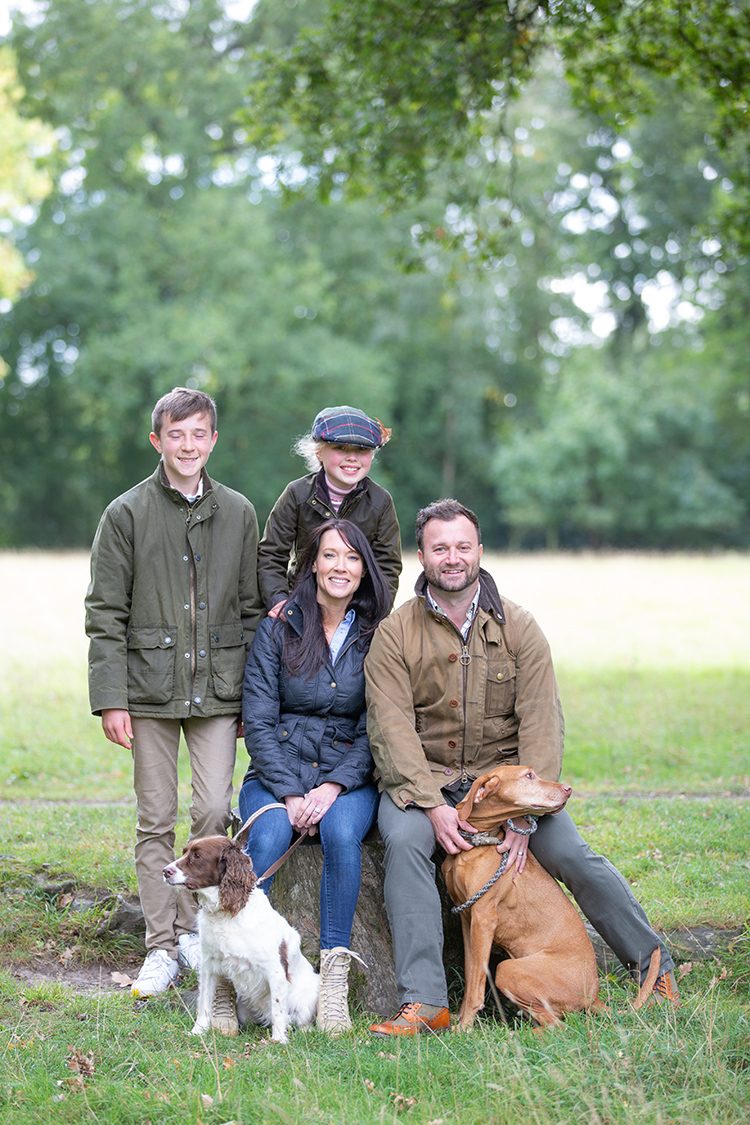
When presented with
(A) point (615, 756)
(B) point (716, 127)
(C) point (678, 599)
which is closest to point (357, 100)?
(B) point (716, 127)

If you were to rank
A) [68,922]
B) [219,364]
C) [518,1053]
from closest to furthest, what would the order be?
[518,1053] → [68,922] → [219,364]

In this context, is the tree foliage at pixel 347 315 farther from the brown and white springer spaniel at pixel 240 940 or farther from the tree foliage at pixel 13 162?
the brown and white springer spaniel at pixel 240 940

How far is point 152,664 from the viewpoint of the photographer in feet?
16.1

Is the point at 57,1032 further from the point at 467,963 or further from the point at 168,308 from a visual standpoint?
the point at 168,308

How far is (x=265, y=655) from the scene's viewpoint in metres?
4.87

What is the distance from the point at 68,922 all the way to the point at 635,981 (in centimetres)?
297

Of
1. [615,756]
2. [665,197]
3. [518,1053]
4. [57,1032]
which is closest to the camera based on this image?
[518,1053]

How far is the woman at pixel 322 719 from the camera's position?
14.7 ft

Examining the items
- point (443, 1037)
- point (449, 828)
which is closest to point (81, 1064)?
point (443, 1037)

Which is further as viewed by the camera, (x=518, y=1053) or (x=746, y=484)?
(x=746, y=484)

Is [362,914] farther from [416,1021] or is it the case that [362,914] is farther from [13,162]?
[13,162]

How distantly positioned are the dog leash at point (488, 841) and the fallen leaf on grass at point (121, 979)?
5.86ft

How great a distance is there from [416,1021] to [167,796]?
1689 millimetres

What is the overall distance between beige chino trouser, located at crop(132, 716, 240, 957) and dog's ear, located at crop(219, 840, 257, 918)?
2.92ft
